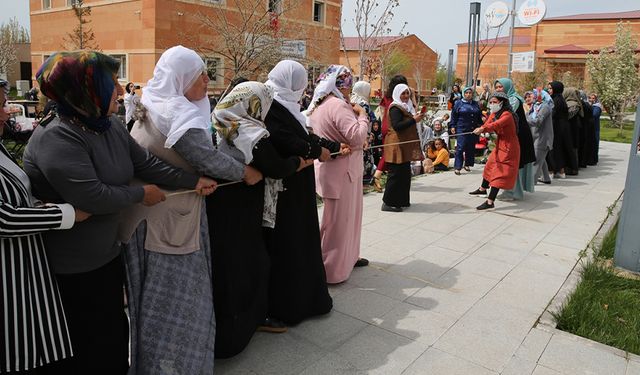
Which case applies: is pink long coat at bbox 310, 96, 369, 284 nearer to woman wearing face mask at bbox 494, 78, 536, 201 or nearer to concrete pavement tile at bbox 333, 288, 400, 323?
concrete pavement tile at bbox 333, 288, 400, 323

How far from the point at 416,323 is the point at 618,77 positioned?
24.5 metres

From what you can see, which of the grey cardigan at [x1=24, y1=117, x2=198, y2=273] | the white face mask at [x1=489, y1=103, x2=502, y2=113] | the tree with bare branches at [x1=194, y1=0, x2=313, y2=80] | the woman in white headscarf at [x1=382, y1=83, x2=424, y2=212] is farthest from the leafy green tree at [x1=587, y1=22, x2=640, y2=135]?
the grey cardigan at [x1=24, y1=117, x2=198, y2=273]

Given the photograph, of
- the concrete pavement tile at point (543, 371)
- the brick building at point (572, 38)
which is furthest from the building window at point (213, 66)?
the brick building at point (572, 38)

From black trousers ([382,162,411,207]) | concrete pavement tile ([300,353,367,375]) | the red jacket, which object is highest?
the red jacket

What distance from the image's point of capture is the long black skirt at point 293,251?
3.47 metres

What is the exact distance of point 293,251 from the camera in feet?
11.4

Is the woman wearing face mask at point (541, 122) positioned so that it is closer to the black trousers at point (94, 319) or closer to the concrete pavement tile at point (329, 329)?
the concrete pavement tile at point (329, 329)

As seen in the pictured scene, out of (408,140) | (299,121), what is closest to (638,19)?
(408,140)

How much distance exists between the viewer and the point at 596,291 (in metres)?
4.38

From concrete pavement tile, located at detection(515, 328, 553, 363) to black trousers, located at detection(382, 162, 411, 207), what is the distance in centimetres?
341

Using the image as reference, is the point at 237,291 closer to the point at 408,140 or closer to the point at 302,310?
the point at 302,310

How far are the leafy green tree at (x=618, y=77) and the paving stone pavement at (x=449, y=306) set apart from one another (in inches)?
772

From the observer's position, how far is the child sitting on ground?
1034 centimetres

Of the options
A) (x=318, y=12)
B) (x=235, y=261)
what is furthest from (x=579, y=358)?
(x=318, y=12)
